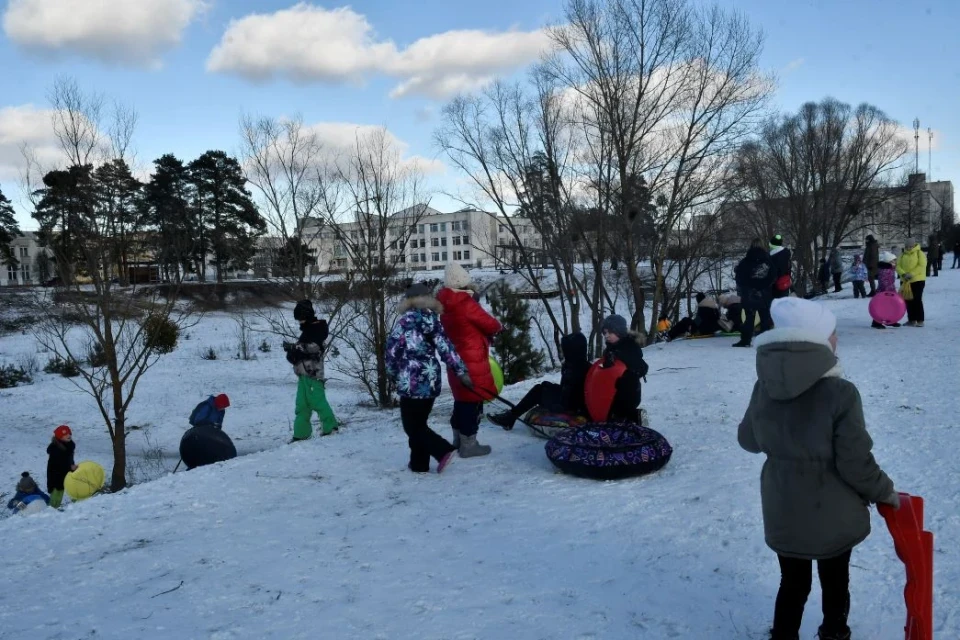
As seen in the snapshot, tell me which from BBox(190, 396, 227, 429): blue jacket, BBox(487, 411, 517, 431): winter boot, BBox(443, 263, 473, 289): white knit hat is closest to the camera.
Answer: BBox(443, 263, 473, 289): white knit hat

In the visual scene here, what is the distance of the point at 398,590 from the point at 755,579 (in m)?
1.83

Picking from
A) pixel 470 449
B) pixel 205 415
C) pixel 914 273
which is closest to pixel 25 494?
pixel 205 415

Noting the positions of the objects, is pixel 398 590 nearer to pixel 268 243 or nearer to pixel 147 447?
pixel 147 447

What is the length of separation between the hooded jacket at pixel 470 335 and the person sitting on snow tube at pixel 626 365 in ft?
3.27

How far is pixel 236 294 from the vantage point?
39.6 m

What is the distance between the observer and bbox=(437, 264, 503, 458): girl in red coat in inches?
237

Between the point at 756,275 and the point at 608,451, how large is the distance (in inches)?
269

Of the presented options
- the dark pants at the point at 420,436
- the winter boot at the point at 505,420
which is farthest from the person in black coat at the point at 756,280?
the dark pants at the point at 420,436

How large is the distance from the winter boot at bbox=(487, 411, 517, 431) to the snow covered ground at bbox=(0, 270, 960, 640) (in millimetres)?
103

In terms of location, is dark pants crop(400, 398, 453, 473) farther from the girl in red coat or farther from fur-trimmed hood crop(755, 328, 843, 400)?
fur-trimmed hood crop(755, 328, 843, 400)

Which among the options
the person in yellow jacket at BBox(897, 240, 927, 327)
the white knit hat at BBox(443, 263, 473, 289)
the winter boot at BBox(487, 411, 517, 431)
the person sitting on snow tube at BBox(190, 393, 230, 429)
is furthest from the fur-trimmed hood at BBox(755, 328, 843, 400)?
the person in yellow jacket at BBox(897, 240, 927, 327)

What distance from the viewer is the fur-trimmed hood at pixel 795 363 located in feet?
8.46

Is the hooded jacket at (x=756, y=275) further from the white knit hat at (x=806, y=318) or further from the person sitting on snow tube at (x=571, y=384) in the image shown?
the white knit hat at (x=806, y=318)

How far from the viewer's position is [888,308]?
12273 mm
